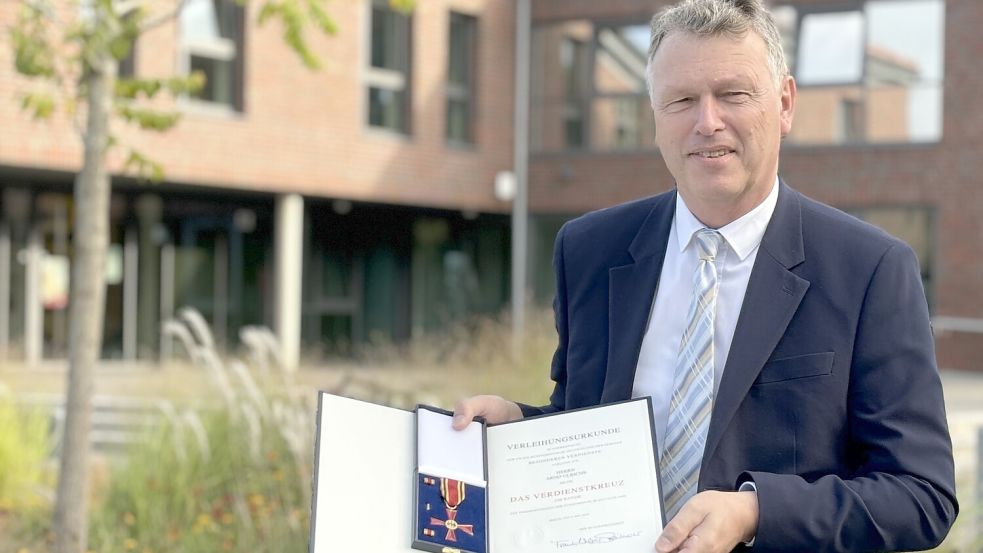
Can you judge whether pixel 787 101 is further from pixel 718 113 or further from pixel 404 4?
pixel 404 4

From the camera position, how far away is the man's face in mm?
2068

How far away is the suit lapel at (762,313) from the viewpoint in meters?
2.05

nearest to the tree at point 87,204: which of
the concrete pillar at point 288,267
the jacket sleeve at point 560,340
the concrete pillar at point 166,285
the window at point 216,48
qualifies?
the jacket sleeve at point 560,340

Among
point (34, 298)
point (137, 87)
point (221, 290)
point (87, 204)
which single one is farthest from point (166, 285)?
point (87, 204)

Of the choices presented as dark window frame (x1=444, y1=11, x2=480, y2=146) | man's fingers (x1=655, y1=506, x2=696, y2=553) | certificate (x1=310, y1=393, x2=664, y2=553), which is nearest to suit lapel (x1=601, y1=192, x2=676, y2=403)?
certificate (x1=310, y1=393, x2=664, y2=553)

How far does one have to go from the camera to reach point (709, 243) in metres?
2.18

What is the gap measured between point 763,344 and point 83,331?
13.3ft

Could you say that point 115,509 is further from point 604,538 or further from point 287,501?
point 604,538

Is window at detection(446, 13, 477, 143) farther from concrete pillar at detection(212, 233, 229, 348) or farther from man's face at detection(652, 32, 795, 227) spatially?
man's face at detection(652, 32, 795, 227)

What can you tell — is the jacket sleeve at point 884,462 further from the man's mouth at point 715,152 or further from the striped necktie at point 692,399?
the man's mouth at point 715,152

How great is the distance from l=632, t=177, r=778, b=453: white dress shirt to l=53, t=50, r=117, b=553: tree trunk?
150 inches

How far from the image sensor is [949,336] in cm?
1927

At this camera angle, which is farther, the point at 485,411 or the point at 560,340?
the point at 560,340
